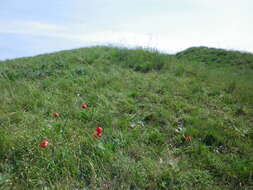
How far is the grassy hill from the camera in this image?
1.83m

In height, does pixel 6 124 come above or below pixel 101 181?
above

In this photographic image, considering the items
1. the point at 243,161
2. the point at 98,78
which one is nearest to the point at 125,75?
the point at 98,78

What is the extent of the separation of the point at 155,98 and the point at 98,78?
1.58 meters

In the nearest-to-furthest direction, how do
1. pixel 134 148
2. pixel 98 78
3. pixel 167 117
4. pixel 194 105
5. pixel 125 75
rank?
pixel 134 148
pixel 167 117
pixel 194 105
pixel 98 78
pixel 125 75

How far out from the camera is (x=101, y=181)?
1.80m

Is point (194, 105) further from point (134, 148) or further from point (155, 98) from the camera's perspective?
point (134, 148)

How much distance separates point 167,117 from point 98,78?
216 cm

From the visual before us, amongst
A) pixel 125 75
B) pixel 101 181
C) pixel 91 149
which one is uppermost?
pixel 125 75

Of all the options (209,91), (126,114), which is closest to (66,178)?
(126,114)

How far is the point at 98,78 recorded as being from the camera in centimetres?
454

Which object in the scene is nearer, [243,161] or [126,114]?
[243,161]

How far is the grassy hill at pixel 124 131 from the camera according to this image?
183 centimetres

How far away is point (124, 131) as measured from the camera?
8.41 ft

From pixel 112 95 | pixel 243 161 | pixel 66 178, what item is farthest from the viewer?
pixel 112 95
